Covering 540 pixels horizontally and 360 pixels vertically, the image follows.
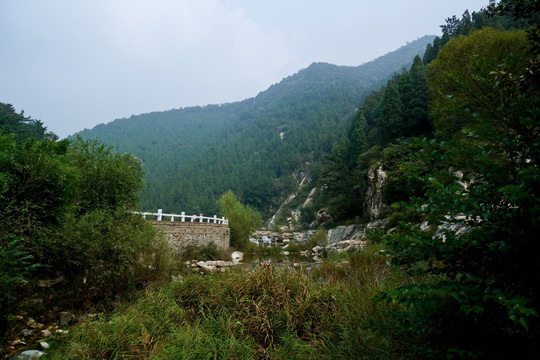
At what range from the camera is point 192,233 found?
20047 millimetres

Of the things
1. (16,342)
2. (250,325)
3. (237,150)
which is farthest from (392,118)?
(237,150)

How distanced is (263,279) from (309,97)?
188 meters

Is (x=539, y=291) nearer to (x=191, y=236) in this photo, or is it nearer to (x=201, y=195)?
(x=191, y=236)

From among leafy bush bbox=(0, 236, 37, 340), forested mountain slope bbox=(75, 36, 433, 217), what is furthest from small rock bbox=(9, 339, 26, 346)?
forested mountain slope bbox=(75, 36, 433, 217)

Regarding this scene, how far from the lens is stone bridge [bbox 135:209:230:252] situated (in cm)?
1786

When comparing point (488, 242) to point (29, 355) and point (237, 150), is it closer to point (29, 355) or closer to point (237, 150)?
point (29, 355)

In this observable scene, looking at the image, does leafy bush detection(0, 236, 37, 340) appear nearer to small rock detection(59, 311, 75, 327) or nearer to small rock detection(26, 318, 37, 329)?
small rock detection(26, 318, 37, 329)

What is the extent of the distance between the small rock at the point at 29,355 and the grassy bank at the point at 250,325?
19 cm

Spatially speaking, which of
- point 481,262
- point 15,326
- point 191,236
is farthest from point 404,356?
point 191,236

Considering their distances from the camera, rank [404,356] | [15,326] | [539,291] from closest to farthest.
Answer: [539,291] < [404,356] < [15,326]

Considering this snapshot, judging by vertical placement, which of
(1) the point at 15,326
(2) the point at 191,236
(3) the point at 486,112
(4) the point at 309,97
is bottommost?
(2) the point at 191,236

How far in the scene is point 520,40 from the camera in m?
18.7

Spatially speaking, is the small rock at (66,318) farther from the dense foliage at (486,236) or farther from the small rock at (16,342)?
the dense foliage at (486,236)

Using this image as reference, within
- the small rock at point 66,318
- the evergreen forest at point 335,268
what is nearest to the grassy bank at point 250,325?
the evergreen forest at point 335,268
